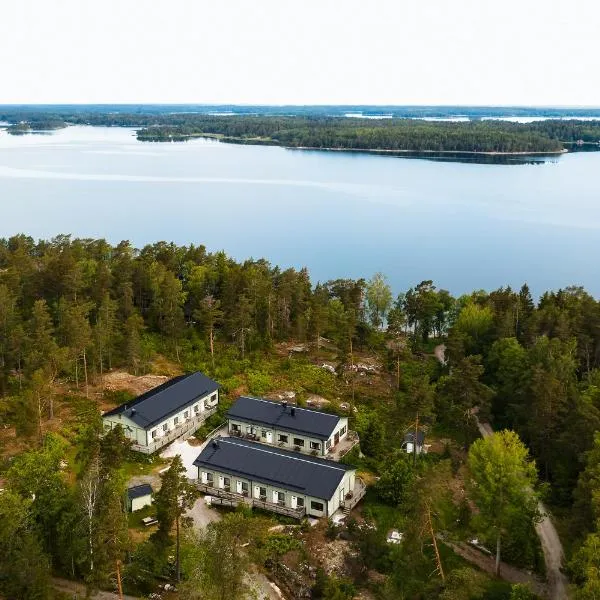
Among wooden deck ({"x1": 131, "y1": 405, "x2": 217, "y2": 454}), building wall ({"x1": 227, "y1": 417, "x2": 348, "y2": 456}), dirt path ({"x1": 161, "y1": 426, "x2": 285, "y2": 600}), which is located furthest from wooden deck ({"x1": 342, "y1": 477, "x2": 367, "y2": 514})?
wooden deck ({"x1": 131, "y1": 405, "x2": 217, "y2": 454})

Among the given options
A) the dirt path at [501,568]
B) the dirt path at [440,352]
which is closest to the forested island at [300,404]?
the dirt path at [501,568]

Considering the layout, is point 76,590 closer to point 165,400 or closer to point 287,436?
point 165,400

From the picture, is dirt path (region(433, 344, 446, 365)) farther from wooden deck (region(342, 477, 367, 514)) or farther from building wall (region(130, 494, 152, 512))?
building wall (region(130, 494, 152, 512))

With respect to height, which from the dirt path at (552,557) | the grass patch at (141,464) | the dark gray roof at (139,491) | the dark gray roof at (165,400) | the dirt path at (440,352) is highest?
the dark gray roof at (165,400)

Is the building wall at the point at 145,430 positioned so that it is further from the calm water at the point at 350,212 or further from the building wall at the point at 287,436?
the calm water at the point at 350,212

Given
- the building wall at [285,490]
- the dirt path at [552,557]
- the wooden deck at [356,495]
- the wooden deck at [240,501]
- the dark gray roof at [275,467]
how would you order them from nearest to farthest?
1. the dirt path at [552,557]
2. the building wall at [285,490]
3. the wooden deck at [240,501]
4. the dark gray roof at [275,467]
5. the wooden deck at [356,495]

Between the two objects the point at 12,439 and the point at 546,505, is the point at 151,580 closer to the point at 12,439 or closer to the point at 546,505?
the point at 12,439

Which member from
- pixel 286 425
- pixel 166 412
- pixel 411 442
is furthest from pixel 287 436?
pixel 411 442

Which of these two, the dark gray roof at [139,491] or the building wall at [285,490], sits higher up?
the dark gray roof at [139,491]
